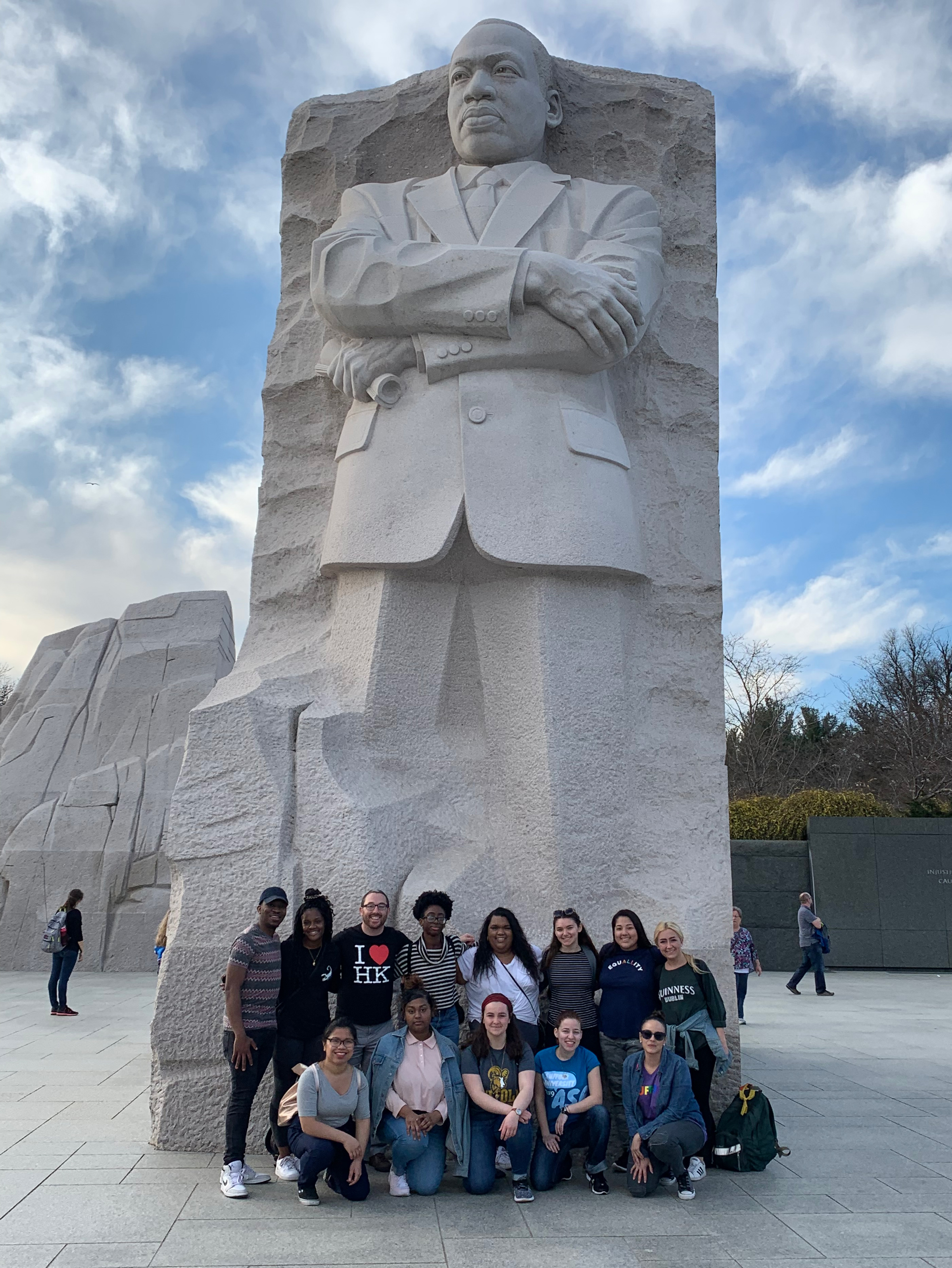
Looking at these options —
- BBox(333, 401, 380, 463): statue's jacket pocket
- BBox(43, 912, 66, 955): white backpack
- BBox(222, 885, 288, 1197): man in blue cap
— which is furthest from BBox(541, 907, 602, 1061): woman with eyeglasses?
BBox(43, 912, 66, 955): white backpack

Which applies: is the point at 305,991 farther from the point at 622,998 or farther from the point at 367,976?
the point at 622,998

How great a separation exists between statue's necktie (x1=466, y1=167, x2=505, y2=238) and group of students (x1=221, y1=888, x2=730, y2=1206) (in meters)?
3.15

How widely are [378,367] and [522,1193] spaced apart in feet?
11.3

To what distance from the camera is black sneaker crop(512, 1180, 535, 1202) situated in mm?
3600

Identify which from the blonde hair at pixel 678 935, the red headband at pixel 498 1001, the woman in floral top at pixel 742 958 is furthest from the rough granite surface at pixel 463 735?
the woman in floral top at pixel 742 958

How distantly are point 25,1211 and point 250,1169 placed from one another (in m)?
0.73

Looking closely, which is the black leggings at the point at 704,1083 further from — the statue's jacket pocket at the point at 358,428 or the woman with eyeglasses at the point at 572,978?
the statue's jacket pocket at the point at 358,428

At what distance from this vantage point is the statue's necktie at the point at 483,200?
17.0 ft

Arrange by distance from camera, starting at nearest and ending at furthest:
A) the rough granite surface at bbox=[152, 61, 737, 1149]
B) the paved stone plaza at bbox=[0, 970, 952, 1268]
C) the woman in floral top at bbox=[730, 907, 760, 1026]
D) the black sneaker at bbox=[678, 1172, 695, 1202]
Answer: the paved stone plaza at bbox=[0, 970, 952, 1268], the black sneaker at bbox=[678, 1172, 695, 1202], the rough granite surface at bbox=[152, 61, 737, 1149], the woman in floral top at bbox=[730, 907, 760, 1026]

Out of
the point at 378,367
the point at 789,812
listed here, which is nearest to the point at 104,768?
the point at 789,812

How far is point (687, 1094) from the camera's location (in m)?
3.82

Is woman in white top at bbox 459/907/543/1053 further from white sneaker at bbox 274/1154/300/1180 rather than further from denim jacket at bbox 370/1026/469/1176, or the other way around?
white sneaker at bbox 274/1154/300/1180

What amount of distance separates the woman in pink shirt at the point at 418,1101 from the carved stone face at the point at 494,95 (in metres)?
4.06

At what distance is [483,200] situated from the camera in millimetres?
5273
